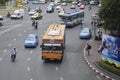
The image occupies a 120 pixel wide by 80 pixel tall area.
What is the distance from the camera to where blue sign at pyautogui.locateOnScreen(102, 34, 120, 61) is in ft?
127

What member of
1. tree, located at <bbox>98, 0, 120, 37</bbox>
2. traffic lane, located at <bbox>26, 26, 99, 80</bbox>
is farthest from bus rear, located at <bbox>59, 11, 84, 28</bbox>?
tree, located at <bbox>98, 0, 120, 37</bbox>

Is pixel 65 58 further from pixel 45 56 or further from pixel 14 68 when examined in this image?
pixel 14 68

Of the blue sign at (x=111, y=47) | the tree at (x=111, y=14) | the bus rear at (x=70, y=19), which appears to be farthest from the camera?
the bus rear at (x=70, y=19)

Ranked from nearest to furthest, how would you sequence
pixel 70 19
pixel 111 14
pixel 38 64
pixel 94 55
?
1. pixel 111 14
2. pixel 38 64
3. pixel 94 55
4. pixel 70 19

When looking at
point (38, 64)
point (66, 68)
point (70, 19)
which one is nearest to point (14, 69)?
point (38, 64)

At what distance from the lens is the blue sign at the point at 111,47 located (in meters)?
38.6

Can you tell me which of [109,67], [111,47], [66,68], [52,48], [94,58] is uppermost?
[111,47]

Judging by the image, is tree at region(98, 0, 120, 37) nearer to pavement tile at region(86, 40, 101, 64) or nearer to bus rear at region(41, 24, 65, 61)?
pavement tile at region(86, 40, 101, 64)

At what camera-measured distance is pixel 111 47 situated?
130 feet

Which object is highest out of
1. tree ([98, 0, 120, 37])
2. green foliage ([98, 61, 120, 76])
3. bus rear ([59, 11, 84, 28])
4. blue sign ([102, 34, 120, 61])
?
tree ([98, 0, 120, 37])

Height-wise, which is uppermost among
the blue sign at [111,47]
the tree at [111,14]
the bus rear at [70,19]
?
the tree at [111,14]

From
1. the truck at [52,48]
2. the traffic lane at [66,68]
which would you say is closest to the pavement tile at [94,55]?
the traffic lane at [66,68]

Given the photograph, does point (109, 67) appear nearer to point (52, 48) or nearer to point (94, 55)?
point (52, 48)

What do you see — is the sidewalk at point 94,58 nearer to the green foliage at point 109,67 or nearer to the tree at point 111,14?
the green foliage at point 109,67
